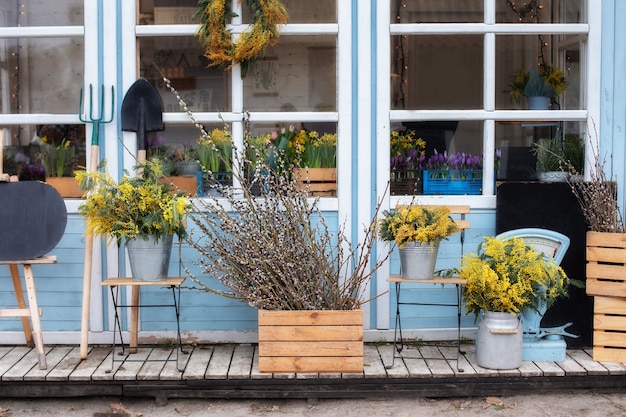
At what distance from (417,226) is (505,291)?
0.57m

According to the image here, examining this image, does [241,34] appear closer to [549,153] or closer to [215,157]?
[215,157]

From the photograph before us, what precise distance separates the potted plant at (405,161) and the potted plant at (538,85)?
67cm

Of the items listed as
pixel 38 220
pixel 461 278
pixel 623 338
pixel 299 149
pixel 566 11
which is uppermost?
pixel 566 11

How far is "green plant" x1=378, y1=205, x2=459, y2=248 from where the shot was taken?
4371mm

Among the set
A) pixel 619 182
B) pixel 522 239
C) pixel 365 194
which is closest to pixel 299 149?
pixel 365 194

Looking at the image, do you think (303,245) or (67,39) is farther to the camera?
(67,39)

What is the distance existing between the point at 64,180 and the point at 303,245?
5.39 feet

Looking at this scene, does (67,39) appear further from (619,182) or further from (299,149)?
(619,182)

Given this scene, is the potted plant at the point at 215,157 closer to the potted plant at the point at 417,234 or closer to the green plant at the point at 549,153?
the potted plant at the point at 417,234

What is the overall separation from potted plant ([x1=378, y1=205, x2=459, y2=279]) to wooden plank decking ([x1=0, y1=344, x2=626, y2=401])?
1.76 ft

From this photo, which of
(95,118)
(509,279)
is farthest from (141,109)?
(509,279)

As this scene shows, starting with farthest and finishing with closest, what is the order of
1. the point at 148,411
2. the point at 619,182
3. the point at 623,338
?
the point at 619,182
the point at 623,338
the point at 148,411

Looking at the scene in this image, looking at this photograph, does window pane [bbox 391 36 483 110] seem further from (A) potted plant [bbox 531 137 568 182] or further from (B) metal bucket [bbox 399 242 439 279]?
(B) metal bucket [bbox 399 242 439 279]

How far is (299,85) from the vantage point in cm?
530
